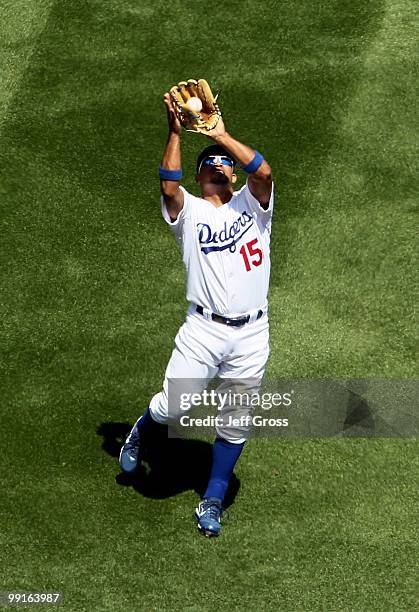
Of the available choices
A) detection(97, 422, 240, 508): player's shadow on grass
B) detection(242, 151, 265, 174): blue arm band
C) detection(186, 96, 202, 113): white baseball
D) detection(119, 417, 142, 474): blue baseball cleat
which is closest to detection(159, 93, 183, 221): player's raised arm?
detection(186, 96, 202, 113): white baseball

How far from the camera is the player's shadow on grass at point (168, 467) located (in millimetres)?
7953

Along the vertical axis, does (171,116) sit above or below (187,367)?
above

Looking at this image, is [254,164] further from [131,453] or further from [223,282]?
[131,453]

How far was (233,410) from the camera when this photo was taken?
7605mm

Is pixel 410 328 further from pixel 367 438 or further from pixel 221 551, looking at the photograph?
pixel 221 551

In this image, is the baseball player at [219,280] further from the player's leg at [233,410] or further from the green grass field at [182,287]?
the green grass field at [182,287]

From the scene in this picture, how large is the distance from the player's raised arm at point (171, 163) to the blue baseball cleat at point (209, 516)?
2.27 metres

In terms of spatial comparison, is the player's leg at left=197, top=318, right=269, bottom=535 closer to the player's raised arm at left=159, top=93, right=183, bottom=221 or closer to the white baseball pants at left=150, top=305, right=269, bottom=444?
the white baseball pants at left=150, top=305, right=269, bottom=444

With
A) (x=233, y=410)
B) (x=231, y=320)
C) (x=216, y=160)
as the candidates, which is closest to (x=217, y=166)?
(x=216, y=160)

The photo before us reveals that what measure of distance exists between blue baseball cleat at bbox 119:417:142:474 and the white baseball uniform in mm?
526

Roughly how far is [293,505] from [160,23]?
19.5ft

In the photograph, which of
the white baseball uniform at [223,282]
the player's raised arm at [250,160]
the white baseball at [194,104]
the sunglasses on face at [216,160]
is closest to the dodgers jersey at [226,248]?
the white baseball uniform at [223,282]

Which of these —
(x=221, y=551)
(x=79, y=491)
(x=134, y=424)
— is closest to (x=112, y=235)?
(x=134, y=424)

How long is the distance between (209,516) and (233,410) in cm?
81
